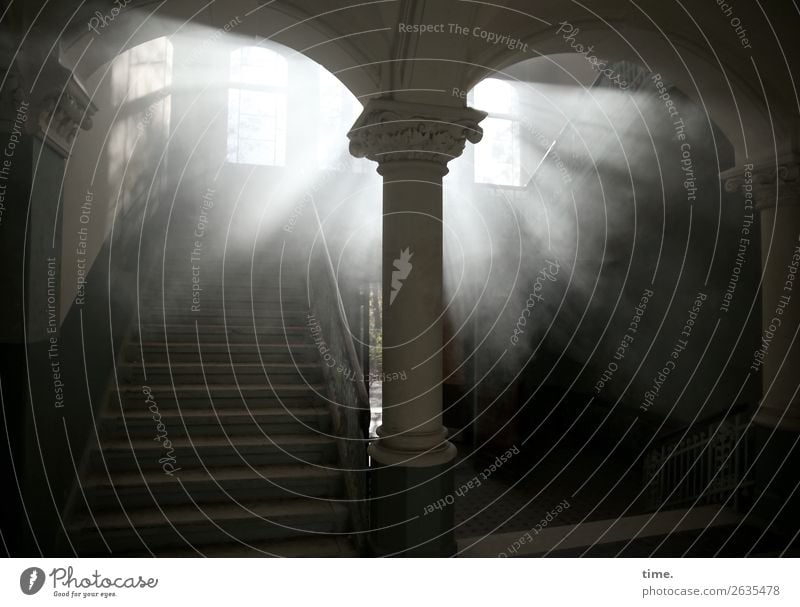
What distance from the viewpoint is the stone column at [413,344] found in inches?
135

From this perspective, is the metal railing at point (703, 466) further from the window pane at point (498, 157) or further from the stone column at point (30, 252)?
the window pane at point (498, 157)

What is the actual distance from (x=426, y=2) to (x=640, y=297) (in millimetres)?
5559

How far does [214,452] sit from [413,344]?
69.0 inches

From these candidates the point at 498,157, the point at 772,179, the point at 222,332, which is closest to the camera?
the point at 772,179

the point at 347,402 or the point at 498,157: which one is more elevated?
the point at 498,157

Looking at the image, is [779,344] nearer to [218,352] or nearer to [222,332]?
[218,352]

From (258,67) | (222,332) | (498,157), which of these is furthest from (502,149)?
(222,332)

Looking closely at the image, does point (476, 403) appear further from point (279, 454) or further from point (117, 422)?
point (117, 422)

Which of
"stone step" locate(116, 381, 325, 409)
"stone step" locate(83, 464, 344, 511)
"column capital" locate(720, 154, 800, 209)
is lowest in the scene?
"stone step" locate(83, 464, 344, 511)

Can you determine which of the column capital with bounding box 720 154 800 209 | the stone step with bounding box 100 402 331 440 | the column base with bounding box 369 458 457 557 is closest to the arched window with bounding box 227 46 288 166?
the stone step with bounding box 100 402 331 440

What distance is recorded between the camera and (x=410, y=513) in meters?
3.48

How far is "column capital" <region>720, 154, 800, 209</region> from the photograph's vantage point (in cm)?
394

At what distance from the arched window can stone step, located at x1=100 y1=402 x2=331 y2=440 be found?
249 inches

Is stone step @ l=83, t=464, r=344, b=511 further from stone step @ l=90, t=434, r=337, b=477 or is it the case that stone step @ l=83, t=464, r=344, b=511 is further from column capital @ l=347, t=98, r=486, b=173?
column capital @ l=347, t=98, r=486, b=173
